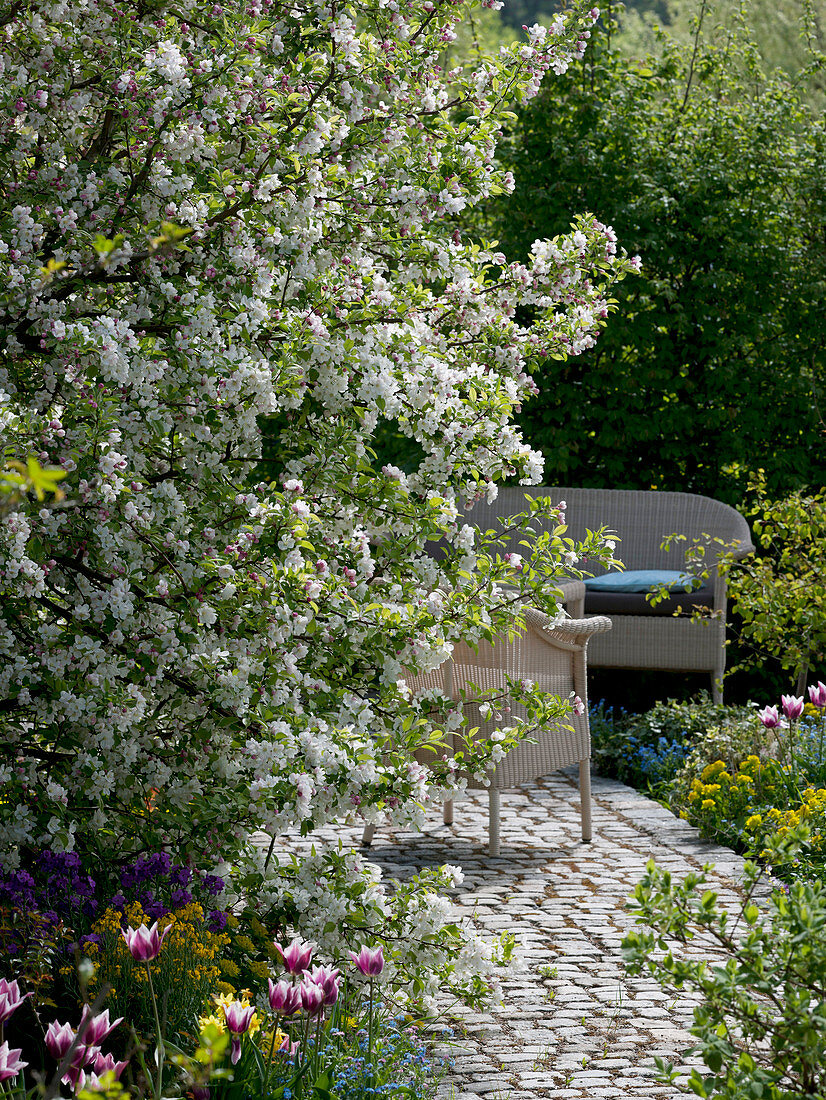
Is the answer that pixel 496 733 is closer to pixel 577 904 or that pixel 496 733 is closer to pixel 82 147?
pixel 577 904

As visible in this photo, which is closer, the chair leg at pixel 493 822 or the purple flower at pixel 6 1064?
the purple flower at pixel 6 1064

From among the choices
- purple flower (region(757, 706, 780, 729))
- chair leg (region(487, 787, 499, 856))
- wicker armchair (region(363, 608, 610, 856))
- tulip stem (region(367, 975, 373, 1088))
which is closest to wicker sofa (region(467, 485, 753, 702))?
wicker armchair (region(363, 608, 610, 856))

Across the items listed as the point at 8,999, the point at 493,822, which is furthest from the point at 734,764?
the point at 8,999

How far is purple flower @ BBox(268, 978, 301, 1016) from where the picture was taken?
237cm

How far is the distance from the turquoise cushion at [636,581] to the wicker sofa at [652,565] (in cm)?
6

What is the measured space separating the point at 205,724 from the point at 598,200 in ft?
22.6

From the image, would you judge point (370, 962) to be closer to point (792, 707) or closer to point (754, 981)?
point (754, 981)

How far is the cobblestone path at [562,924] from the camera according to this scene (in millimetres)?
3389

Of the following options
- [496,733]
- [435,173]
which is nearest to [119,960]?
[496,733]

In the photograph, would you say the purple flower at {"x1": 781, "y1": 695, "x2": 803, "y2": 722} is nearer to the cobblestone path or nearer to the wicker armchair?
the cobblestone path

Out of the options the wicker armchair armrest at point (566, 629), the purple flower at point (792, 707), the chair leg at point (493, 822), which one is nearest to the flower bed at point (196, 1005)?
the chair leg at point (493, 822)

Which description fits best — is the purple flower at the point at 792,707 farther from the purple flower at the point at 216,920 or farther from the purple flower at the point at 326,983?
the purple flower at the point at 326,983

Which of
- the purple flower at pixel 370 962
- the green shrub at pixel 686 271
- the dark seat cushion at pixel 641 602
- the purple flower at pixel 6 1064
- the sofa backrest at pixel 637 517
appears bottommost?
the purple flower at pixel 370 962

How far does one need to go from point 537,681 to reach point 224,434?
8.88ft
